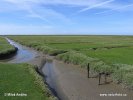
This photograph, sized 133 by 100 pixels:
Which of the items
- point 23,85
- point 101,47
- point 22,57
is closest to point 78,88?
point 23,85

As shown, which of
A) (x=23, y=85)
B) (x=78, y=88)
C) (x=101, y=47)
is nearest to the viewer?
(x=23, y=85)

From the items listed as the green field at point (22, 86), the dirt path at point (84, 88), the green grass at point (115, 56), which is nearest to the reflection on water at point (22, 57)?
the green grass at point (115, 56)

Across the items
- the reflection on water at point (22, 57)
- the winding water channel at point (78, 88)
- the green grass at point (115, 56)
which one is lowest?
the reflection on water at point (22, 57)

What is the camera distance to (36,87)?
18.3 meters

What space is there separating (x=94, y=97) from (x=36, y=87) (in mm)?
4954

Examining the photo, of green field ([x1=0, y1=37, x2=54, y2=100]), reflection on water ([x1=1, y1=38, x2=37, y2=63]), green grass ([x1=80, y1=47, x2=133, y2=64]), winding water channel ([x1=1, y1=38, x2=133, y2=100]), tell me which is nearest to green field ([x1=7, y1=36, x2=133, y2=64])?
green grass ([x1=80, y1=47, x2=133, y2=64])

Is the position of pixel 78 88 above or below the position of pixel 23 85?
below

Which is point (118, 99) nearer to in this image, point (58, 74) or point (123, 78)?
point (123, 78)

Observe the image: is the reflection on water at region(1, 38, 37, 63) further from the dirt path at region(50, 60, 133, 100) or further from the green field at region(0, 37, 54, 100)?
the green field at region(0, 37, 54, 100)

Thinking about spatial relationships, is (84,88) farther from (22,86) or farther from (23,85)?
(22,86)

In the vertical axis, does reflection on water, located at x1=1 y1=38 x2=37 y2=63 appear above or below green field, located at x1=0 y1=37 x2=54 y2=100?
below

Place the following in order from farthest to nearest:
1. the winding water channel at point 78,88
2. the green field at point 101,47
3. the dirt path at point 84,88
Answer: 1. the green field at point 101,47
2. the winding water channel at point 78,88
3. the dirt path at point 84,88

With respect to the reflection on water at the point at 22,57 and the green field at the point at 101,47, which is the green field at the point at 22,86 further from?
the reflection on water at the point at 22,57

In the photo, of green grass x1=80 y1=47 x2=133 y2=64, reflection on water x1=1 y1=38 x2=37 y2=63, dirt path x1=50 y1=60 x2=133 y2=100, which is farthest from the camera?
reflection on water x1=1 y1=38 x2=37 y2=63
